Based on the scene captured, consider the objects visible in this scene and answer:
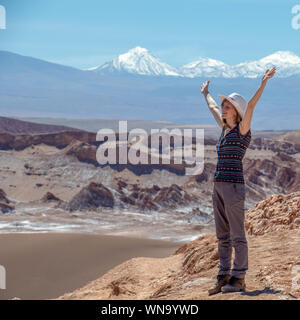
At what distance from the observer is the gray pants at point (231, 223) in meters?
4.20

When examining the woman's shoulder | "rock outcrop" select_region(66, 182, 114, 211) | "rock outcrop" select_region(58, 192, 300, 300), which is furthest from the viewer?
"rock outcrop" select_region(66, 182, 114, 211)

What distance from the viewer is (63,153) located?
39.4 meters

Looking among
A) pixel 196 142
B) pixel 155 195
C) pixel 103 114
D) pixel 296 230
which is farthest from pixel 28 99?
pixel 296 230

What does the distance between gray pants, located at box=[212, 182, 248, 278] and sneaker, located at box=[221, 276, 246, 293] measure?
34mm

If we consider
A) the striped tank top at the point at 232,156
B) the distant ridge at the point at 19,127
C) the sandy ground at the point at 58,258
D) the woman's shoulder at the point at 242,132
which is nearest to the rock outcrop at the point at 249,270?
the striped tank top at the point at 232,156

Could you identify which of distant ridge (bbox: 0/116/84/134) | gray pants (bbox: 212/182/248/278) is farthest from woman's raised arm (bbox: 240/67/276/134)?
distant ridge (bbox: 0/116/84/134)

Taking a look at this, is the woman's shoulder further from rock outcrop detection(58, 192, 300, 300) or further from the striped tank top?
rock outcrop detection(58, 192, 300, 300)

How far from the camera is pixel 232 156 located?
427 centimetres

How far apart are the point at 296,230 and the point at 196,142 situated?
44.5 meters

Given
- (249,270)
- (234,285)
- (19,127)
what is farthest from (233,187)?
(19,127)

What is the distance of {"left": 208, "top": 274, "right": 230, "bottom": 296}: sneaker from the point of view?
4426 millimetres

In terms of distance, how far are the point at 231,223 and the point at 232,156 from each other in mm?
515

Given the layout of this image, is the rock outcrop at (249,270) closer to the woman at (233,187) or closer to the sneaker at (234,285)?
the sneaker at (234,285)
